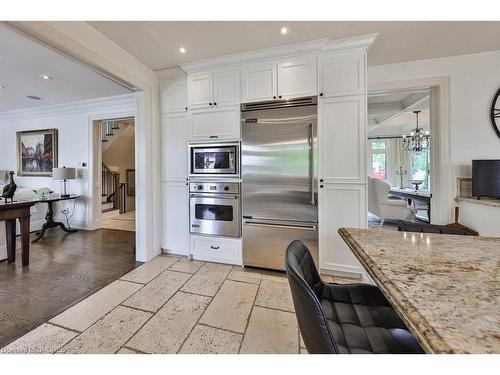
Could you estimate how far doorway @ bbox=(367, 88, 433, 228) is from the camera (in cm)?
410

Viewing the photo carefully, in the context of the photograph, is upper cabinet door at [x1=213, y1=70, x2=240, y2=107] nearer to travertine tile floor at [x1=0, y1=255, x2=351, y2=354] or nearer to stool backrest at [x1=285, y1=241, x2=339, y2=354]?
travertine tile floor at [x1=0, y1=255, x2=351, y2=354]

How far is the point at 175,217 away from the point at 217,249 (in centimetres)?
75

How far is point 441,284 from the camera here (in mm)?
689

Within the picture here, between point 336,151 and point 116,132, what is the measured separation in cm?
589

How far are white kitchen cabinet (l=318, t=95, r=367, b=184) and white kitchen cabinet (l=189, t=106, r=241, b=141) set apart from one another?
985 mm

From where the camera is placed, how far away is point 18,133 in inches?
194

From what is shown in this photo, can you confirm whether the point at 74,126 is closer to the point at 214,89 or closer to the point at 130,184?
the point at 130,184

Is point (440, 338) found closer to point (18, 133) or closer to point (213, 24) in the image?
point (213, 24)

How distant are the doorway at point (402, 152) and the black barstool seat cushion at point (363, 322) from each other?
8.69 ft

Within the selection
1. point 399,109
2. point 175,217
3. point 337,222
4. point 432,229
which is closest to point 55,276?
point 175,217

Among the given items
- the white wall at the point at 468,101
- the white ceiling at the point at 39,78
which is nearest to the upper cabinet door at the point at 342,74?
the white wall at the point at 468,101

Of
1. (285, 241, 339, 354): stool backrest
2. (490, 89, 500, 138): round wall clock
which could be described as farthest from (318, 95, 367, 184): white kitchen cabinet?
(285, 241, 339, 354): stool backrest

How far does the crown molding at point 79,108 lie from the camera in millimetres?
4050
